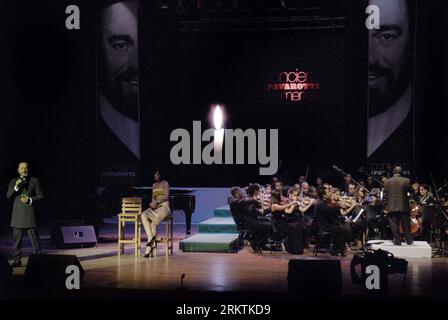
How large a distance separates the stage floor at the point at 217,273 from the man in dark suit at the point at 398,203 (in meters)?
0.54

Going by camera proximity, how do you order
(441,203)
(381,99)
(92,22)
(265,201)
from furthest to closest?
(381,99), (92,22), (265,201), (441,203)

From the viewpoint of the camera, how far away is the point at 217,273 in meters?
8.52

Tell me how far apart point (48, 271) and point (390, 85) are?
31.1 feet

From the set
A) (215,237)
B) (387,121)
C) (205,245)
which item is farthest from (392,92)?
(205,245)

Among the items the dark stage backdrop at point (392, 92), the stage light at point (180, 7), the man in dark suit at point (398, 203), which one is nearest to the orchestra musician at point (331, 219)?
the man in dark suit at point (398, 203)

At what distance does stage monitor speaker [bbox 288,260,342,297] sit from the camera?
6355mm

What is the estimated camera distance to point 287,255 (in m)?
10.3

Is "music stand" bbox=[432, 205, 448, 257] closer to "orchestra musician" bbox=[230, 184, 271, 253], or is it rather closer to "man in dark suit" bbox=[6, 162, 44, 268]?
"orchestra musician" bbox=[230, 184, 271, 253]

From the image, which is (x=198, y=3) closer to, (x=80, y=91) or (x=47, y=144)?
(x=80, y=91)

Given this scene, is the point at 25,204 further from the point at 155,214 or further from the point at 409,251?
the point at 409,251

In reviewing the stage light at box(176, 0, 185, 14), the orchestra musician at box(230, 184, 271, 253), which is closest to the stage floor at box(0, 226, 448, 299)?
the orchestra musician at box(230, 184, 271, 253)
